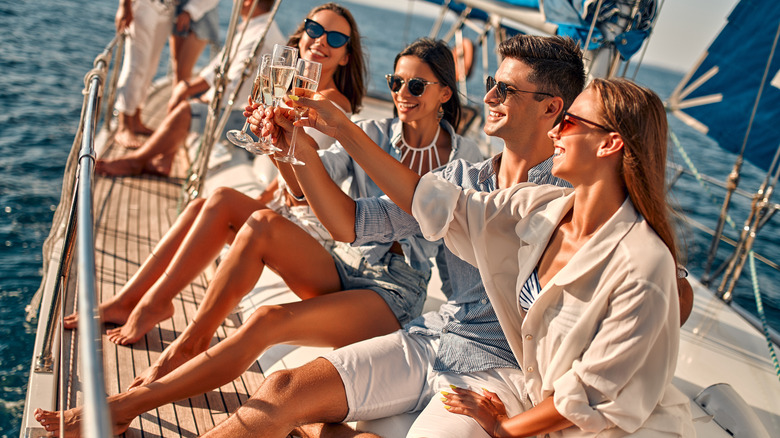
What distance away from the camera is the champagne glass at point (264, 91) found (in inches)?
66.5

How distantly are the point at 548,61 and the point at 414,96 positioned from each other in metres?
0.65

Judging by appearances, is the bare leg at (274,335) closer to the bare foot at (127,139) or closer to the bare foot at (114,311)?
the bare foot at (114,311)

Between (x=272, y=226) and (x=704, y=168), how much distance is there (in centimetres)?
1995

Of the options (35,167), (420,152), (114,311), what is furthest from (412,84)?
(35,167)

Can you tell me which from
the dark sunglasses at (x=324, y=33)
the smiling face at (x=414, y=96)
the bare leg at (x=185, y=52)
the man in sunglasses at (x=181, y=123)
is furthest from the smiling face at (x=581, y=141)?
the bare leg at (x=185, y=52)

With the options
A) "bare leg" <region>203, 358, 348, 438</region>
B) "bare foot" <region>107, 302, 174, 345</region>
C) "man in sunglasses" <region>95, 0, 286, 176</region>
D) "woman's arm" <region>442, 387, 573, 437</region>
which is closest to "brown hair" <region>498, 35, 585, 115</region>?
"woman's arm" <region>442, 387, 573, 437</region>

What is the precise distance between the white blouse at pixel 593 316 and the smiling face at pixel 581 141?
130mm

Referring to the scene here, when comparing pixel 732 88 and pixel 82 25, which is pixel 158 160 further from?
pixel 82 25

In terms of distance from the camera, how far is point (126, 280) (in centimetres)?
302

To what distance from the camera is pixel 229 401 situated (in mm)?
2221

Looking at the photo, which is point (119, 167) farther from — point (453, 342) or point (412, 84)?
point (453, 342)

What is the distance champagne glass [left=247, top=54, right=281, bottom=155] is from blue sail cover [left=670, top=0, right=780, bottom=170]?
393 cm

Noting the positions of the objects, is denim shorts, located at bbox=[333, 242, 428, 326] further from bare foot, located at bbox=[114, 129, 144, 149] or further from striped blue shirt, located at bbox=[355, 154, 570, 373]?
bare foot, located at bbox=[114, 129, 144, 149]

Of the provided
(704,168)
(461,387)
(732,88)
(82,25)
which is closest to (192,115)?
(461,387)
